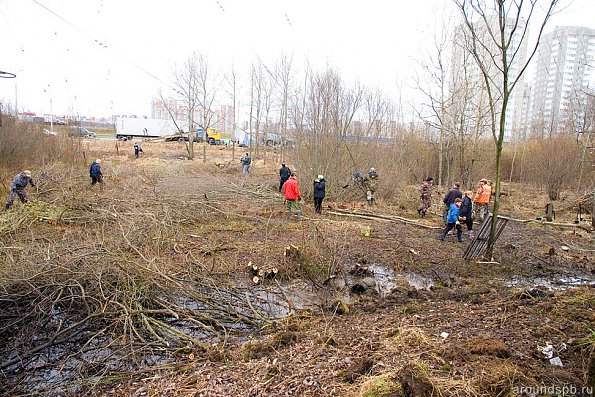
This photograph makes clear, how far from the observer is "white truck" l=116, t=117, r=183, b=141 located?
48.0 meters

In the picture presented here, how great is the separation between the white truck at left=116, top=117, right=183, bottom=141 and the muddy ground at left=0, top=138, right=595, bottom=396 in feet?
125

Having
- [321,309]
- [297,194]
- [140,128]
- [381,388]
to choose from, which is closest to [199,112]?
[140,128]

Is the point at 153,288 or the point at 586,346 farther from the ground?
the point at 586,346

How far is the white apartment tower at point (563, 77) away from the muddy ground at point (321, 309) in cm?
582

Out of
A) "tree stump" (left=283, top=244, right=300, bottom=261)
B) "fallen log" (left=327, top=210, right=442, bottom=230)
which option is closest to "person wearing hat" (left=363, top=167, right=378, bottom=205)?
"fallen log" (left=327, top=210, right=442, bottom=230)

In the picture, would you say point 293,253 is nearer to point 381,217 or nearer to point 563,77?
point 381,217

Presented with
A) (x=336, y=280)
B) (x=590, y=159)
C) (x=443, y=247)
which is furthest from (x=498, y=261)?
(x=590, y=159)

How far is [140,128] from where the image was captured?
48.5 m

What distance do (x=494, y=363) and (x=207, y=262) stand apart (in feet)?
19.3

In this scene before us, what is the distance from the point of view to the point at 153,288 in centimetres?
655

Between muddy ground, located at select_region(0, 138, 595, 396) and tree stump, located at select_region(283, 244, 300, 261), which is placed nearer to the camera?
muddy ground, located at select_region(0, 138, 595, 396)

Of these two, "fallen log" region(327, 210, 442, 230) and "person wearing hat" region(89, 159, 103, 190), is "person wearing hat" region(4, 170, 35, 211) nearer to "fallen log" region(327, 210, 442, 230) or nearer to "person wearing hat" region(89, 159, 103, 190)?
"person wearing hat" region(89, 159, 103, 190)

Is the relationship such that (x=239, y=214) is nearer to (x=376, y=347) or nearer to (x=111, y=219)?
(x=111, y=219)

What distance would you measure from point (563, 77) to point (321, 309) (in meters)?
24.3
